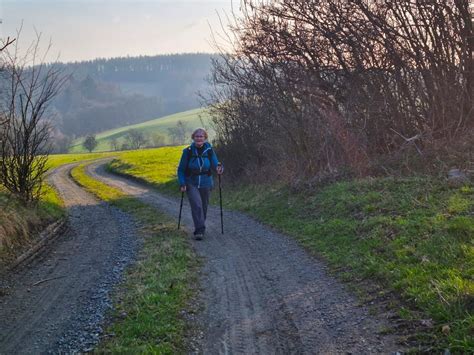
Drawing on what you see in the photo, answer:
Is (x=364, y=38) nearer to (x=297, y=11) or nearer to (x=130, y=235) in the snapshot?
(x=297, y=11)

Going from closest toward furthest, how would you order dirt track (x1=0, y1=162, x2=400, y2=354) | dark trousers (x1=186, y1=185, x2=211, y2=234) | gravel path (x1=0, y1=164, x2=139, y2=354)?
dirt track (x1=0, y1=162, x2=400, y2=354) < gravel path (x1=0, y1=164, x2=139, y2=354) < dark trousers (x1=186, y1=185, x2=211, y2=234)

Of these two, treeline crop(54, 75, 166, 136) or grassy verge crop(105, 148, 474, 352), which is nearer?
grassy verge crop(105, 148, 474, 352)

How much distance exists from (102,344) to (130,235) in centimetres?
699

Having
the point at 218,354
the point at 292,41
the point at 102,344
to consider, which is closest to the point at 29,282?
the point at 102,344

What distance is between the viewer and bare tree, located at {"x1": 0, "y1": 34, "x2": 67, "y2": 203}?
12133 millimetres

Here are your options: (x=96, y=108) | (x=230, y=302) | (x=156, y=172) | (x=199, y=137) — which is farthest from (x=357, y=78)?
(x=96, y=108)

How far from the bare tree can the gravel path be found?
7.82 ft

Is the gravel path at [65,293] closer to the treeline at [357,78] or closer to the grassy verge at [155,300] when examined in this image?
the grassy verge at [155,300]

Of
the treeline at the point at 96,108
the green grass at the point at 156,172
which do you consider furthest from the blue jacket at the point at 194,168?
the treeline at the point at 96,108

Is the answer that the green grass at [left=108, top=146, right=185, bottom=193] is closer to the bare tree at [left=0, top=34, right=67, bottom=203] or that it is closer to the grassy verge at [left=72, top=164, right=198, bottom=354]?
the bare tree at [left=0, top=34, right=67, bottom=203]

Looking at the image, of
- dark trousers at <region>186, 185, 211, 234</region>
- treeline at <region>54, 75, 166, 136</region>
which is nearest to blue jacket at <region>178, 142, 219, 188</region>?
dark trousers at <region>186, 185, 211, 234</region>

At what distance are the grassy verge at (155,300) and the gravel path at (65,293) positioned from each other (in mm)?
309

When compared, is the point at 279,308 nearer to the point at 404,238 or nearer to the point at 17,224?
the point at 404,238

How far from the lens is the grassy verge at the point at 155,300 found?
202 inches
